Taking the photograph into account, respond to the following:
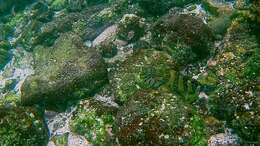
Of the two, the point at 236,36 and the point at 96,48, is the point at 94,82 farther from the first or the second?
the point at 236,36

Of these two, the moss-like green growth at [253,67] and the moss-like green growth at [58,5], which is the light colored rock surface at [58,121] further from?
the moss-like green growth at [58,5]

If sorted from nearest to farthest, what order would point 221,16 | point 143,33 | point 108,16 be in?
1. point 221,16
2. point 143,33
3. point 108,16

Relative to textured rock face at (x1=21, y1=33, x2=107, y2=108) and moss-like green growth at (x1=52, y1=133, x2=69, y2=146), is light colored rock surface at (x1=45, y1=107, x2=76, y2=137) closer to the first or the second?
moss-like green growth at (x1=52, y1=133, x2=69, y2=146)

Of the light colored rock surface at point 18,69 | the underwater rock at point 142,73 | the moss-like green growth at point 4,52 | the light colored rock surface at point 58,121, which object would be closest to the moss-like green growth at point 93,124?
the light colored rock surface at point 58,121

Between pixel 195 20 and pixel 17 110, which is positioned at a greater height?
pixel 195 20

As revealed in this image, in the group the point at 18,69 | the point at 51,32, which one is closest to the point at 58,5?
the point at 51,32

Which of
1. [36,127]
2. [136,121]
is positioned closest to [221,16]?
[136,121]

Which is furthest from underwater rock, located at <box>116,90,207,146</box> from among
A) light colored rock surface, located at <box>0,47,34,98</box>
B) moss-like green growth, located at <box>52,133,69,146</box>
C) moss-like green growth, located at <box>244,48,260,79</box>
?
light colored rock surface, located at <box>0,47,34,98</box>
